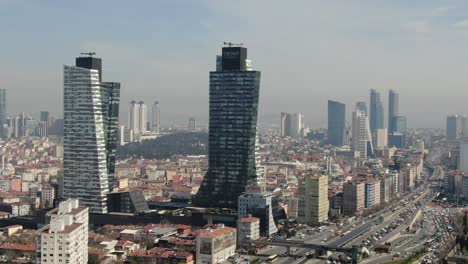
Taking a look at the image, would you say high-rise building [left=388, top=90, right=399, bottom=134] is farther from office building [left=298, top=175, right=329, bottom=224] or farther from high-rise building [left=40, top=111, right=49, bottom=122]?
office building [left=298, top=175, right=329, bottom=224]

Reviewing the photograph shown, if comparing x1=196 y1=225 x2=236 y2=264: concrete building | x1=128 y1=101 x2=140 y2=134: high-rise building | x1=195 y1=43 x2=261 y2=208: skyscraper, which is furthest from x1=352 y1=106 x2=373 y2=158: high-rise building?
x1=196 y1=225 x2=236 y2=264: concrete building

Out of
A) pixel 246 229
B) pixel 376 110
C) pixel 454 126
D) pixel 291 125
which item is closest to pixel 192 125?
pixel 291 125

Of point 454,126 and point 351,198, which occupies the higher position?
point 454,126

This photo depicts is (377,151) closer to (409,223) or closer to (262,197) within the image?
(409,223)

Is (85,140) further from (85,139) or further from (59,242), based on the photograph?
(59,242)

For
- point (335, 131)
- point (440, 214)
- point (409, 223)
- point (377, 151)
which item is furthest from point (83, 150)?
point (335, 131)

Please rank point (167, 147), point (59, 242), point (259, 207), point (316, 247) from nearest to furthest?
1. point (59, 242)
2. point (316, 247)
3. point (259, 207)
4. point (167, 147)
